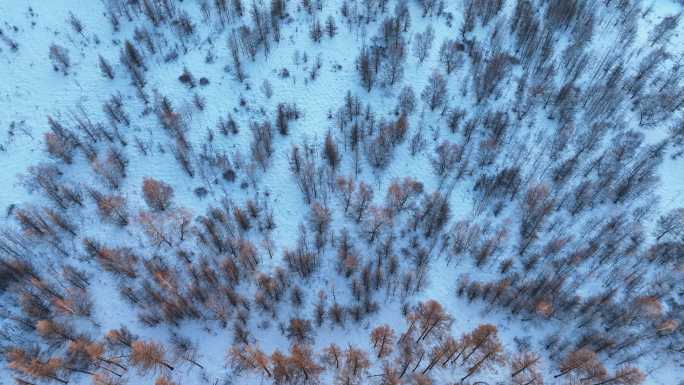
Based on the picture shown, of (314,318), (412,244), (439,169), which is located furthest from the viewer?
(439,169)

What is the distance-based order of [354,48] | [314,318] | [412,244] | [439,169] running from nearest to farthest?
[314,318]
[412,244]
[439,169]
[354,48]

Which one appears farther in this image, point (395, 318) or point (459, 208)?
point (459, 208)

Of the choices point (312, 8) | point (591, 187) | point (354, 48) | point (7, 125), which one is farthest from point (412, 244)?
point (7, 125)

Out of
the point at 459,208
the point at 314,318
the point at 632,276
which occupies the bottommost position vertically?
the point at 314,318

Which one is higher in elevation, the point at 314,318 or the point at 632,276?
the point at 632,276

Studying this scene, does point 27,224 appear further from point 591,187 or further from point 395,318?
point 591,187

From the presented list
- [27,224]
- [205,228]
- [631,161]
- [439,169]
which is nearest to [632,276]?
[631,161]

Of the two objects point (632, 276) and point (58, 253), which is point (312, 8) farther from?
point (632, 276)
